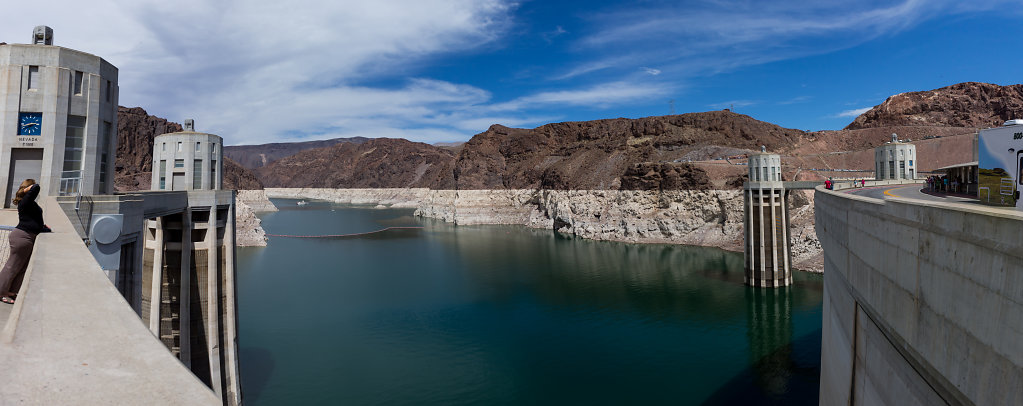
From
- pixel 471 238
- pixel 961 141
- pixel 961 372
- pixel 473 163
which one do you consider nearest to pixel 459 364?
pixel 961 372

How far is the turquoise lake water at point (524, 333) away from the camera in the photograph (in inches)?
782

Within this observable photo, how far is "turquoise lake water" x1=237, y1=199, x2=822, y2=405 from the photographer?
782 inches

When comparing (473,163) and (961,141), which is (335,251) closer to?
(473,163)

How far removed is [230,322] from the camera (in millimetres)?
17672

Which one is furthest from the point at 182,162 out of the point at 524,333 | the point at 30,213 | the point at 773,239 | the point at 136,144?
the point at 136,144

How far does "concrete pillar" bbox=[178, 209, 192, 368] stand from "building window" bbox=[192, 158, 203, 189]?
1093 millimetres

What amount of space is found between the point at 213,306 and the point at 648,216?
62493mm

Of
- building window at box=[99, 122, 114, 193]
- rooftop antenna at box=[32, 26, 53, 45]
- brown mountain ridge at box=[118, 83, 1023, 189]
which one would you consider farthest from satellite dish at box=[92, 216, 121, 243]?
brown mountain ridge at box=[118, 83, 1023, 189]

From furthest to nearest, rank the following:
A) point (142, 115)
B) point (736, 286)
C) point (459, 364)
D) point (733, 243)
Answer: point (142, 115) < point (733, 243) < point (736, 286) < point (459, 364)

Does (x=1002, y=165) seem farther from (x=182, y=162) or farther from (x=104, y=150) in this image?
(x=182, y=162)

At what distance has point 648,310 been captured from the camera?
3209 cm

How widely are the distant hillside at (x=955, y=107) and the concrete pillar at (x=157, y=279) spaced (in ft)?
369

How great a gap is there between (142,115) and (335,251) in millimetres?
80099

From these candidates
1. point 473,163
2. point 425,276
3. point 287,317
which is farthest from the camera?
point 473,163
